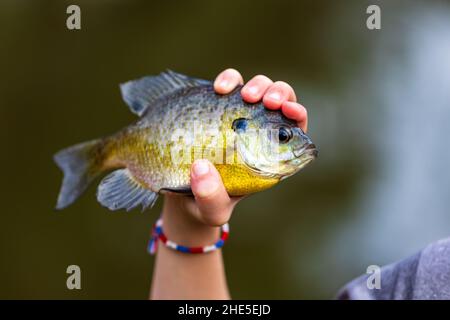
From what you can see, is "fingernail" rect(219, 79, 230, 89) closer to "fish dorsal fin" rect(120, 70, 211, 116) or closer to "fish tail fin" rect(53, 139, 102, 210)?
"fish dorsal fin" rect(120, 70, 211, 116)

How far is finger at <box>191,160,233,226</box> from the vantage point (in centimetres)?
104

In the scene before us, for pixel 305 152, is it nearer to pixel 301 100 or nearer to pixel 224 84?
pixel 224 84

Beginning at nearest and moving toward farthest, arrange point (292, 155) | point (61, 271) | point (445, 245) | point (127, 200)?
Result: point (292, 155) < point (127, 200) < point (445, 245) < point (61, 271)

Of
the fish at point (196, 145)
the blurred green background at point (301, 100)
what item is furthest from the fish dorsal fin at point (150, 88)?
the blurred green background at point (301, 100)

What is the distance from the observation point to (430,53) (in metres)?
3.78

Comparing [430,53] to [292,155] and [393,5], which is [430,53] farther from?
[292,155]

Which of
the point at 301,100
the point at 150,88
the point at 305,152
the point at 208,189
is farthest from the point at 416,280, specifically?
the point at 301,100

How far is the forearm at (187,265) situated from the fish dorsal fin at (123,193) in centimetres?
16

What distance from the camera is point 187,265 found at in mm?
1389

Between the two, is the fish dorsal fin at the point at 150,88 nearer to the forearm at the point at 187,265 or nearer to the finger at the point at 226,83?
the finger at the point at 226,83

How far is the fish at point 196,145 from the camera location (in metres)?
1.07

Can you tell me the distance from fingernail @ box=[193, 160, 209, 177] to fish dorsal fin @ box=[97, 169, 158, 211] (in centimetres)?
14
